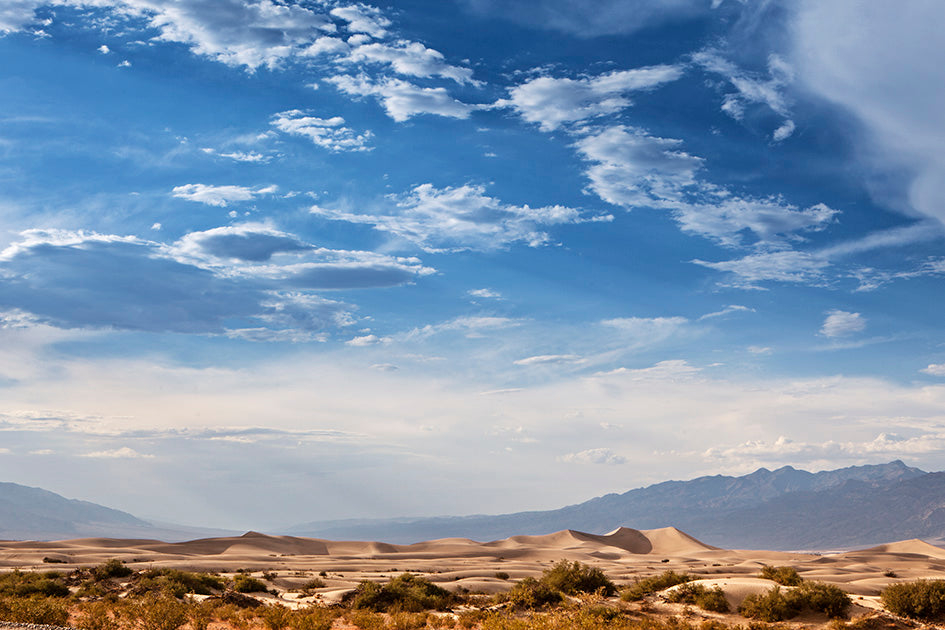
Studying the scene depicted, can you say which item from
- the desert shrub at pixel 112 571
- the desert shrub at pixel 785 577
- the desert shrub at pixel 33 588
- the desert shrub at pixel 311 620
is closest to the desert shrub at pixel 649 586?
the desert shrub at pixel 785 577

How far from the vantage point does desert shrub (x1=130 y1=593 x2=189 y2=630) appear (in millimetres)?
25656

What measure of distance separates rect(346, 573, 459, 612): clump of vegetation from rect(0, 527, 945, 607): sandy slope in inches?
125

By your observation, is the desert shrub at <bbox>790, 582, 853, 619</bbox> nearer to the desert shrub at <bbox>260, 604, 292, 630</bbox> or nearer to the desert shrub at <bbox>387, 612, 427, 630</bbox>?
the desert shrub at <bbox>387, 612, 427, 630</bbox>

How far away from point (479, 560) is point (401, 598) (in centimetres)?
5829

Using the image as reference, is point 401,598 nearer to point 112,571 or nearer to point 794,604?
point 794,604

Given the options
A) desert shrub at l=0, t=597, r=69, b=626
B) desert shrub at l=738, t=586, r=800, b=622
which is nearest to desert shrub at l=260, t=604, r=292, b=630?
desert shrub at l=0, t=597, r=69, b=626

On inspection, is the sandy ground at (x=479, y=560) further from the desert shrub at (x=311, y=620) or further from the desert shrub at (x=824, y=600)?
the desert shrub at (x=311, y=620)

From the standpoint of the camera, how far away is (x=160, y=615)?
25969 mm

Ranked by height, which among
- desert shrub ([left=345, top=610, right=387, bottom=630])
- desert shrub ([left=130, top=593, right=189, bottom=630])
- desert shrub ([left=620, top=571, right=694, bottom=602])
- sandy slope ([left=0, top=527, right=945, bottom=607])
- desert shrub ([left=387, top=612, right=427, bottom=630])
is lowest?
sandy slope ([left=0, top=527, right=945, bottom=607])

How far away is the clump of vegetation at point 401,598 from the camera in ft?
111

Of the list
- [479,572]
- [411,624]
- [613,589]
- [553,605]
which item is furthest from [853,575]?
[411,624]

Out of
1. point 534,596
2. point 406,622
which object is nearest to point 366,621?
point 406,622

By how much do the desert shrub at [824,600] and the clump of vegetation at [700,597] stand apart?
2.78m

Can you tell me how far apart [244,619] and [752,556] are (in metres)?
102
